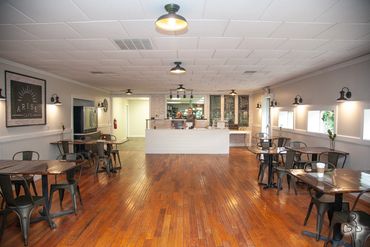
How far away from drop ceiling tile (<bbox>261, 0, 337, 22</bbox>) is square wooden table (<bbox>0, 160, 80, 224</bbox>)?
3.21 metres

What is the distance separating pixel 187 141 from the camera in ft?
28.6

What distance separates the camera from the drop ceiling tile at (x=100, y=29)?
2.76 m

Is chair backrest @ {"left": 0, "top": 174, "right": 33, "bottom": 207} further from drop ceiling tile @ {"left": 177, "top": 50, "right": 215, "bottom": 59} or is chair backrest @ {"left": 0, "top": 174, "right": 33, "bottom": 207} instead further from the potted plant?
the potted plant

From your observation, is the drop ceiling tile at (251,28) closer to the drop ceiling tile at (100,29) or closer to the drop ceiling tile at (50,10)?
the drop ceiling tile at (100,29)

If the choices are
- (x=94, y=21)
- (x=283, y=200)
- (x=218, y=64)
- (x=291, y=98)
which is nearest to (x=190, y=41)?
(x=94, y=21)

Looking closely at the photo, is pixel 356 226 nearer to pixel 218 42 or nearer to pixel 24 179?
pixel 218 42

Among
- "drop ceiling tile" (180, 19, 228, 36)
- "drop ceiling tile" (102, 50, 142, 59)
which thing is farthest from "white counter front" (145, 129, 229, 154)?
"drop ceiling tile" (180, 19, 228, 36)

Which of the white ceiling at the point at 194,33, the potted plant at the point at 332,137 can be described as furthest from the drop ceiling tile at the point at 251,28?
the potted plant at the point at 332,137

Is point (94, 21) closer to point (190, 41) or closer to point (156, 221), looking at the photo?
point (190, 41)

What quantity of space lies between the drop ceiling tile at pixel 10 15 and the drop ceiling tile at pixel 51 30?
128 mm

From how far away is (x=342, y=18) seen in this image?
2572mm

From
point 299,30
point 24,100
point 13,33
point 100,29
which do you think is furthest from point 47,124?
point 299,30

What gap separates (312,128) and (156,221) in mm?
4933

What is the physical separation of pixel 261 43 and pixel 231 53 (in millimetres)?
658
